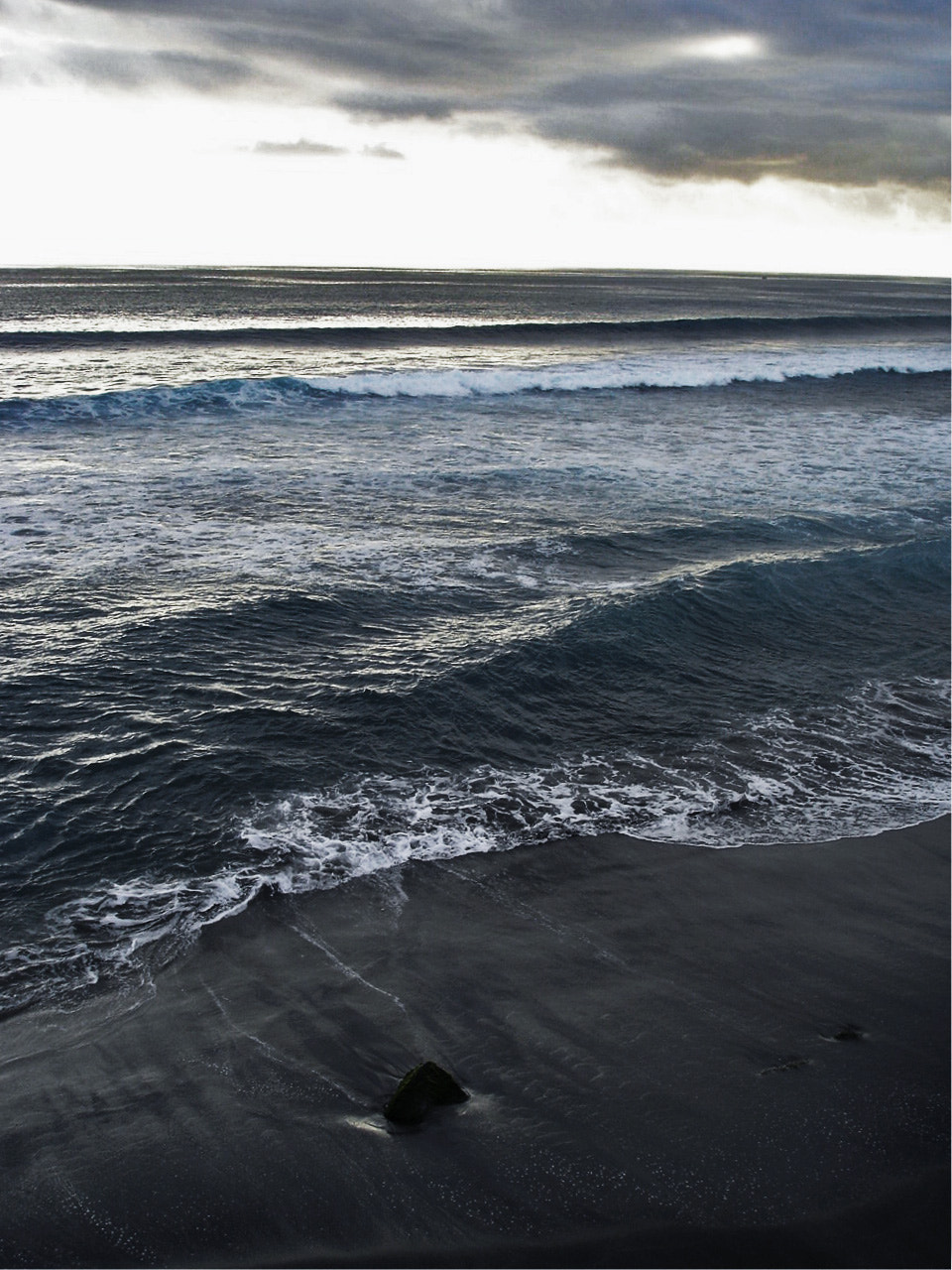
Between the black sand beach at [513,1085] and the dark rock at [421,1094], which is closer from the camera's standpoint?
the black sand beach at [513,1085]

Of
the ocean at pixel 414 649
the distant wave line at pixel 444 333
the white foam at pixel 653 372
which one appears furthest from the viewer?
the distant wave line at pixel 444 333

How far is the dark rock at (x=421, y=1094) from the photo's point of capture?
5.11 m

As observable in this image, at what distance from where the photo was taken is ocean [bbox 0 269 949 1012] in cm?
777

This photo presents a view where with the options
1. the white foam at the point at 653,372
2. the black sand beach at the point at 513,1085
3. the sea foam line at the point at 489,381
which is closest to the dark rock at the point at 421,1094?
the black sand beach at the point at 513,1085

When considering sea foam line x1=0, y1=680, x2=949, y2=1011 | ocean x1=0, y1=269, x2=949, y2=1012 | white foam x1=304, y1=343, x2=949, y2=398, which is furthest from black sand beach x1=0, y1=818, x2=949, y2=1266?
white foam x1=304, y1=343, x2=949, y2=398

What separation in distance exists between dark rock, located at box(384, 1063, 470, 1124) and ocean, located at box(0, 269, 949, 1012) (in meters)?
2.10

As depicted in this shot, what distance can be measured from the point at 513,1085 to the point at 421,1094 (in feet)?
1.87

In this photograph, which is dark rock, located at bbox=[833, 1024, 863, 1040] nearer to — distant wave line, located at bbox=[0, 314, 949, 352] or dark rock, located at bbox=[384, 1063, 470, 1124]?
dark rock, located at bbox=[384, 1063, 470, 1124]

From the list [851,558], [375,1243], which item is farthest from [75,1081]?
[851,558]

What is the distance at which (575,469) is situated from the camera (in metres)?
21.3

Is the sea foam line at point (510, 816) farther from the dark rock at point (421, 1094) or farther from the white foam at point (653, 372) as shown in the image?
the white foam at point (653, 372)

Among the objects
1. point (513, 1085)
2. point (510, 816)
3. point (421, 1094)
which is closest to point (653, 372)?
point (510, 816)

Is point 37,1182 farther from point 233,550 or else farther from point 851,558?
point 851,558

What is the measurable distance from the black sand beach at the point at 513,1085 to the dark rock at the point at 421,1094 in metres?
0.09
